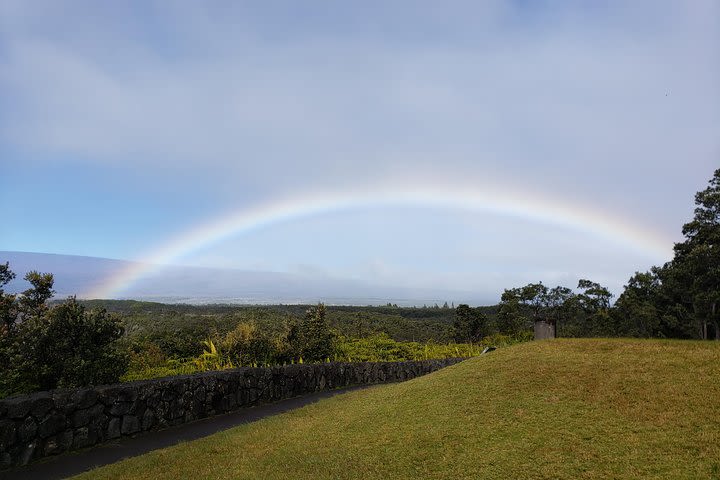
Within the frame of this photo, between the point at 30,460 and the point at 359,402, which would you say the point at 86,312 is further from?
the point at 359,402

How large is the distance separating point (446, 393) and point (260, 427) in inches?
152

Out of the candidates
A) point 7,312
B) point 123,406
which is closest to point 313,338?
point 123,406

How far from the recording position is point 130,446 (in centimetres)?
778

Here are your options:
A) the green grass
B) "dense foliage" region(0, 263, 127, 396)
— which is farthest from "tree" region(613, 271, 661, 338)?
"dense foliage" region(0, 263, 127, 396)

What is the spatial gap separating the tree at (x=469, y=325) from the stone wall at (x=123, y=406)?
15.8 meters

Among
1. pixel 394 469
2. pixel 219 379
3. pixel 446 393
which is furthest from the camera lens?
pixel 219 379

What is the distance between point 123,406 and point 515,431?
23.2 ft

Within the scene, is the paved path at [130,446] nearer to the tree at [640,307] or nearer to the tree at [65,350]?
the tree at [65,350]

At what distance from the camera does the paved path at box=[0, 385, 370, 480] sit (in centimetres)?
643

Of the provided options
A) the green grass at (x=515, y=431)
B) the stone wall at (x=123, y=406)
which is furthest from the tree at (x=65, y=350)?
the green grass at (x=515, y=431)

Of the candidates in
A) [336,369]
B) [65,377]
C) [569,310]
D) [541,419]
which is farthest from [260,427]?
[569,310]

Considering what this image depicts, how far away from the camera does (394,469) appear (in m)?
5.89

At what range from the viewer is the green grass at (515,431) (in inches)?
212

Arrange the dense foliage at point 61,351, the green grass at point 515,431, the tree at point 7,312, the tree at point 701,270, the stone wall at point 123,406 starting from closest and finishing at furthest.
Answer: the green grass at point 515,431 → the stone wall at point 123,406 → the dense foliage at point 61,351 → the tree at point 7,312 → the tree at point 701,270
